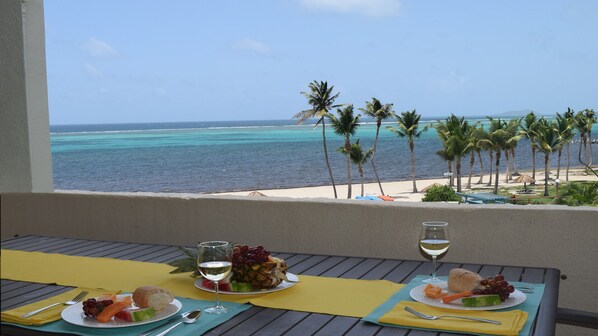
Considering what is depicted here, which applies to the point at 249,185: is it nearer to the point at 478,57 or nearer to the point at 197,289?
the point at 478,57

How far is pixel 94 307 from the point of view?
4.70 feet

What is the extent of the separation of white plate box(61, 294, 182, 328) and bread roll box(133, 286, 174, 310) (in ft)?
0.06

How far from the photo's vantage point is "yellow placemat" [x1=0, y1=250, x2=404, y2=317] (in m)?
1.60

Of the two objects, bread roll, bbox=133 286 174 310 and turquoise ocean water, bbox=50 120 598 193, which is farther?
turquoise ocean water, bbox=50 120 598 193

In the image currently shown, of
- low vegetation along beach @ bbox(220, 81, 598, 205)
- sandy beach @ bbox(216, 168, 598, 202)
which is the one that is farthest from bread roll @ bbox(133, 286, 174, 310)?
sandy beach @ bbox(216, 168, 598, 202)

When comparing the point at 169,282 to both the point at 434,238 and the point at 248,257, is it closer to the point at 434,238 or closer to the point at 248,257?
the point at 248,257

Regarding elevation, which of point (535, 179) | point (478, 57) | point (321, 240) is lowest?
point (535, 179)

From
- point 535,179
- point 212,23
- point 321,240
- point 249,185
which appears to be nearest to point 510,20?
point 535,179

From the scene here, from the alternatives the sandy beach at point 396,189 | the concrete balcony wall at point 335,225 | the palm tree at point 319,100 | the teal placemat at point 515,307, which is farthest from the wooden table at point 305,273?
the sandy beach at point 396,189

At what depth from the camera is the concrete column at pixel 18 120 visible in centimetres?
367

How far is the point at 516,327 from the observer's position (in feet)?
4.42

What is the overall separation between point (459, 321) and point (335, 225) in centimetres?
135

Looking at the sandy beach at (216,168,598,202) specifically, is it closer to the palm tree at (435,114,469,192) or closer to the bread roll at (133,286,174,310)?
the palm tree at (435,114,469,192)

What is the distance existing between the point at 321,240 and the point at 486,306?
1335mm
